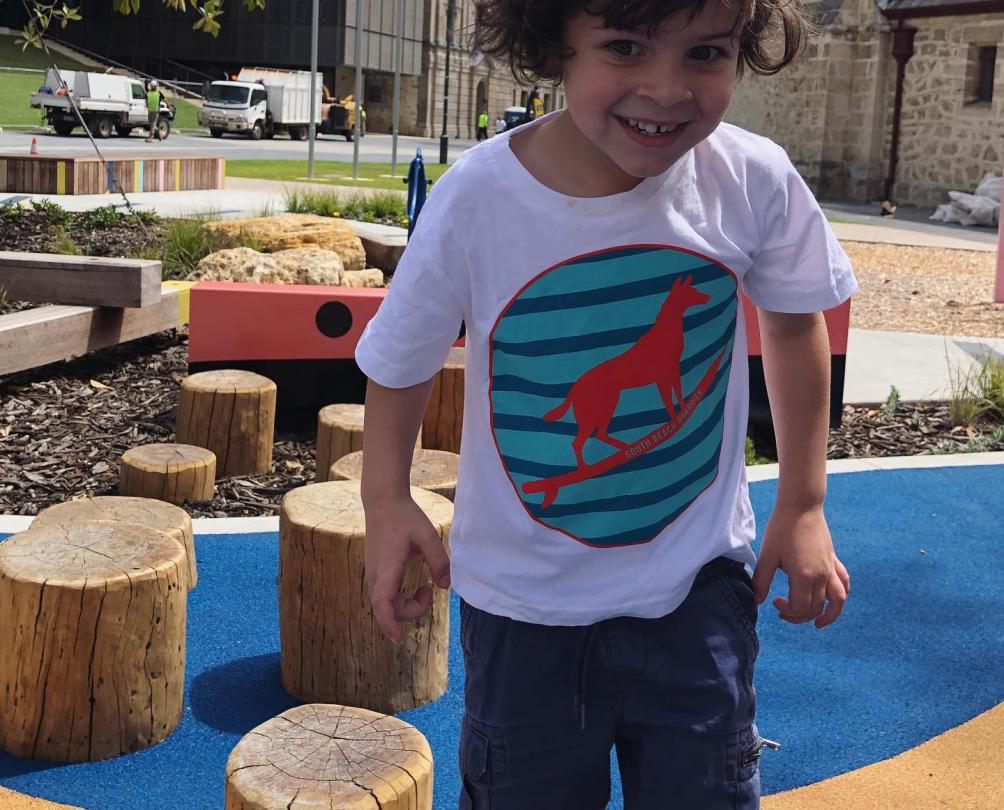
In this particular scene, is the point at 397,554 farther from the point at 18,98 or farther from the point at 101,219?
the point at 18,98

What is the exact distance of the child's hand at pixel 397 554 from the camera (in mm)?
2031

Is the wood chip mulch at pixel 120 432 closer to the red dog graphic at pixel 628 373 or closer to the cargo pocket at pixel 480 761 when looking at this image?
the cargo pocket at pixel 480 761

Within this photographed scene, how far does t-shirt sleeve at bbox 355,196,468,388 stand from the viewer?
1951mm

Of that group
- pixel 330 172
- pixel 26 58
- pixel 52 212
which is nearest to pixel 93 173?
pixel 52 212

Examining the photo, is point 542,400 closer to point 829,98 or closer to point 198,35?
point 829,98

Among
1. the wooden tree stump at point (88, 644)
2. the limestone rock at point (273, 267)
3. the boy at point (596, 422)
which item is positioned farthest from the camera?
the limestone rock at point (273, 267)

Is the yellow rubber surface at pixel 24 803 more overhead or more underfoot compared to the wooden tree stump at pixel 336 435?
more underfoot

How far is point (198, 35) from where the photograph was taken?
58.2 metres

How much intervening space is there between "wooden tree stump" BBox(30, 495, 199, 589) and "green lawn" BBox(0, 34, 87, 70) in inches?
2049

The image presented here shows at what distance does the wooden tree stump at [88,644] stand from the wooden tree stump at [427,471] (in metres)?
1.07

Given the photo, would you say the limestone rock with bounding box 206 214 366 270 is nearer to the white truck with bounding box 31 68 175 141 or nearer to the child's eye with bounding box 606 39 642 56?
the child's eye with bounding box 606 39 642 56

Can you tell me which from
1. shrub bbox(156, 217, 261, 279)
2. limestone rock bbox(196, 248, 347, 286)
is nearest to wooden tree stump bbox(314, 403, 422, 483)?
limestone rock bbox(196, 248, 347, 286)

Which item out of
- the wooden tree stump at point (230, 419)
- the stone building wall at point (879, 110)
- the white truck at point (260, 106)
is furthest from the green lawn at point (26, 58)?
the wooden tree stump at point (230, 419)

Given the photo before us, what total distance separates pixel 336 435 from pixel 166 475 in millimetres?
683
